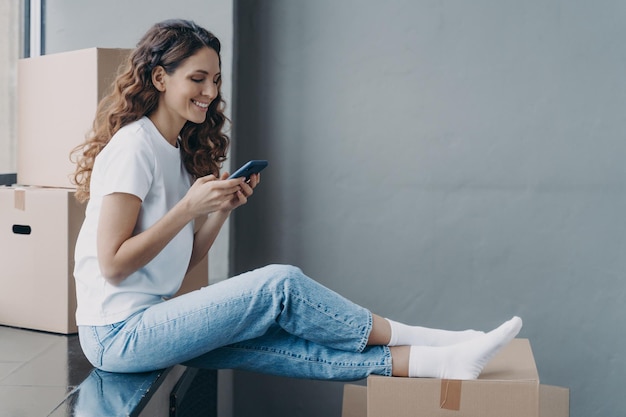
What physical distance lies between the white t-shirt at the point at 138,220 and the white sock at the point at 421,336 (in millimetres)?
527

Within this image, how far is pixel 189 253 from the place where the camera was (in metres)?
1.80

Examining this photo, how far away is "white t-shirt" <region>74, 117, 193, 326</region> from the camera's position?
Answer: 1.62 meters

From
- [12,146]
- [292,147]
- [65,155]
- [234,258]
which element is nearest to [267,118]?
[292,147]

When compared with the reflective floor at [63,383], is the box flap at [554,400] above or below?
below

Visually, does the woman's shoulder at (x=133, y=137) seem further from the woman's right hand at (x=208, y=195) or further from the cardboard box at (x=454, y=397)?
the cardboard box at (x=454, y=397)

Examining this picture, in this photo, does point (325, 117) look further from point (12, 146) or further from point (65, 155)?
point (12, 146)

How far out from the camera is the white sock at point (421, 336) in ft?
5.50

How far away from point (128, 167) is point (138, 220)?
5.4 inches

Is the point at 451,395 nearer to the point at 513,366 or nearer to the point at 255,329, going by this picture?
the point at 513,366

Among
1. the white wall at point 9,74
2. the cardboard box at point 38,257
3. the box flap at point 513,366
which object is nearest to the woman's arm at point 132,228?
the cardboard box at point 38,257

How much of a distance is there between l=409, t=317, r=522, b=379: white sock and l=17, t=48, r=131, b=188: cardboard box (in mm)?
1117

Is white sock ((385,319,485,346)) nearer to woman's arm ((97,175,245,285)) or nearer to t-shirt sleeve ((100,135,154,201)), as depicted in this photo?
woman's arm ((97,175,245,285))

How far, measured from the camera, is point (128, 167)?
1.61 m

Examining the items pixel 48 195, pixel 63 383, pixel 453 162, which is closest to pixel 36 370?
pixel 63 383
